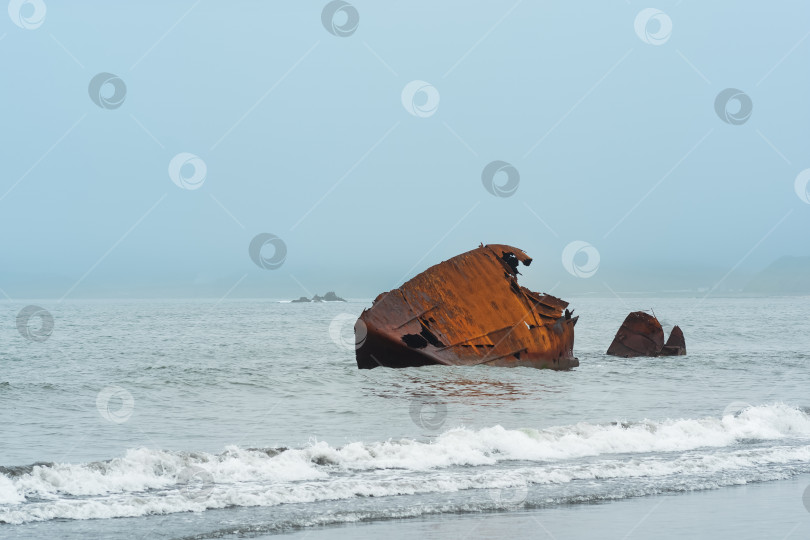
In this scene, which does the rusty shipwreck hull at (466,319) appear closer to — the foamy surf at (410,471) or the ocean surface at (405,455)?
the ocean surface at (405,455)

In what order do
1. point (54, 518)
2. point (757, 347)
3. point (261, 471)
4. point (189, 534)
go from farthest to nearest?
point (757, 347) → point (261, 471) → point (54, 518) → point (189, 534)

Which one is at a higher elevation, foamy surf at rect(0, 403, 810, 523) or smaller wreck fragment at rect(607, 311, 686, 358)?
smaller wreck fragment at rect(607, 311, 686, 358)

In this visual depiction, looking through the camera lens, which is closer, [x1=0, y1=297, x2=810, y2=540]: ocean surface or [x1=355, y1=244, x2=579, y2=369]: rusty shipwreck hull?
Answer: [x1=0, y1=297, x2=810, y2=540]: ocean surface

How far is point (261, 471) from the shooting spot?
921 centimetres

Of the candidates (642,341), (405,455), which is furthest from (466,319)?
(642,341)

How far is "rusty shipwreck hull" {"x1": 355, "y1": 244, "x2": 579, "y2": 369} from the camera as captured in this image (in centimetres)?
1792

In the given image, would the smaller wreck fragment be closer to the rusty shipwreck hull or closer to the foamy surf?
the rusty shipwreck hull

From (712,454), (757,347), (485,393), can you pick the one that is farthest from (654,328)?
(712,454)

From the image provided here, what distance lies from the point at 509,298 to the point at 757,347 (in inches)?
716

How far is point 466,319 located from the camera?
60.1 feet

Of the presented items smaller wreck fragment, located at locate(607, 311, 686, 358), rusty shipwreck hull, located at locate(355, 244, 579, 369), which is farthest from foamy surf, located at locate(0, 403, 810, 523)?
smaller wreck fragment, located at locate(607, 311, 686, 358)

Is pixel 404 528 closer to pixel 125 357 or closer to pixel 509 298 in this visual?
pixel 509 298

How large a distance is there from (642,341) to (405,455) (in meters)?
18.4

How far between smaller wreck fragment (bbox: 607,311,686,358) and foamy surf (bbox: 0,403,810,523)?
14.4 m
